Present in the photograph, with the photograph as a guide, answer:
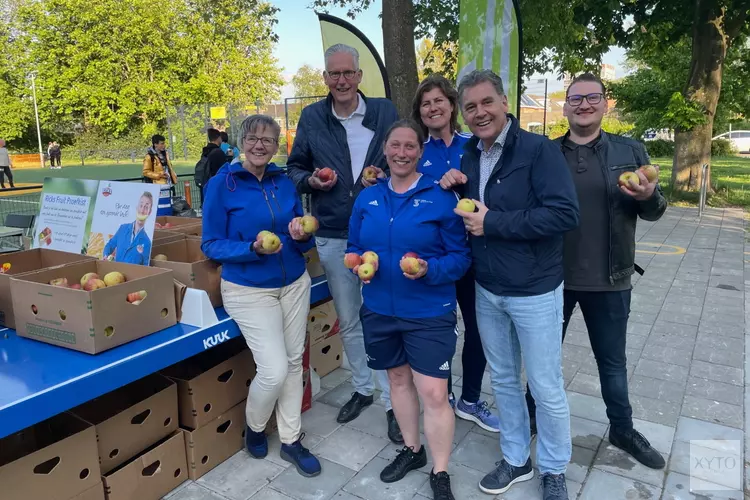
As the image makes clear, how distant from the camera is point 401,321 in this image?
8.58 ft

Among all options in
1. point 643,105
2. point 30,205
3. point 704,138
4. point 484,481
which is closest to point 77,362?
point 484,481

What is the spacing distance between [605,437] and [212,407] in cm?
237

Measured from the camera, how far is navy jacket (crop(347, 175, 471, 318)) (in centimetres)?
254

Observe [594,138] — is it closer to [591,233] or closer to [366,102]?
[591,233]

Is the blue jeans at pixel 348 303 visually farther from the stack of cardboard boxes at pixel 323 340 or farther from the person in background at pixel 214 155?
the person in background at pixel 214 155

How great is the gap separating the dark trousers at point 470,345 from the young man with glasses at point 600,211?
1.85 feet

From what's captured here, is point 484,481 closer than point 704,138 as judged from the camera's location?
Yes

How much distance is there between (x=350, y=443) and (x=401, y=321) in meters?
1.19

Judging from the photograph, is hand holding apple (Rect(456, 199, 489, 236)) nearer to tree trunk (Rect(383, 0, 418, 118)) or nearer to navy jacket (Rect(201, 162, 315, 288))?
navy jacket (Rect(201, 162, 315, 288))

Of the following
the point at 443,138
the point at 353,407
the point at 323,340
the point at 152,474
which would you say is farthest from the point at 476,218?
the point at 323,340

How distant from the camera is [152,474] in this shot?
287 cm

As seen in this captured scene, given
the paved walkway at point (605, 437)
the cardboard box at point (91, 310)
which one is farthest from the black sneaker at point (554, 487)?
the cardboard box at point (91, 310)

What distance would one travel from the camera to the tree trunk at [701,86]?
1245 centimetres

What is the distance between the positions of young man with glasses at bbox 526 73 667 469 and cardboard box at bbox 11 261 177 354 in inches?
82.7
